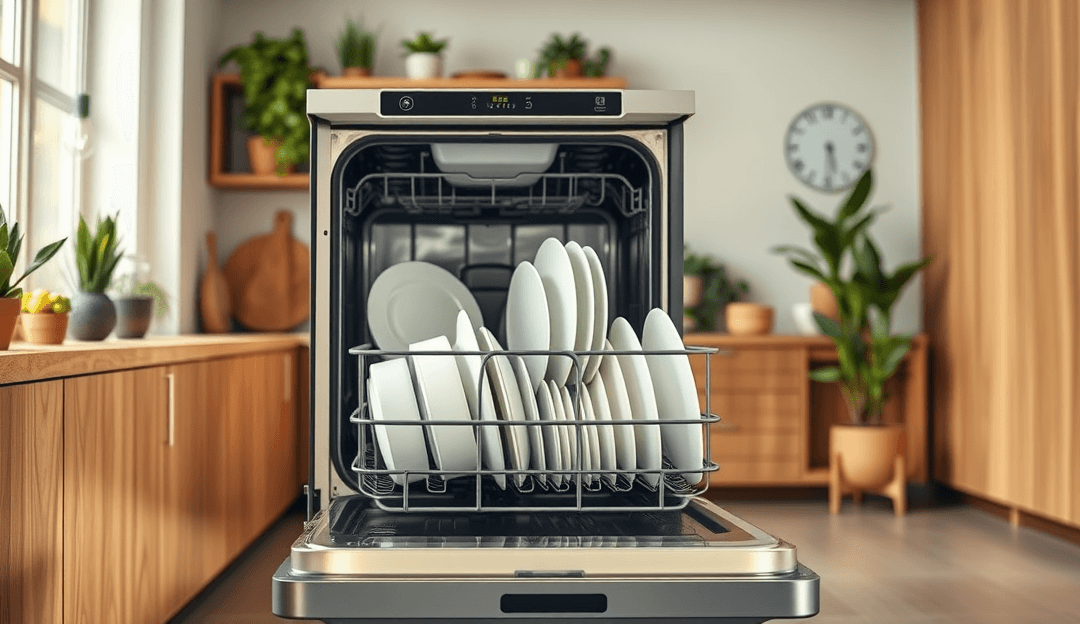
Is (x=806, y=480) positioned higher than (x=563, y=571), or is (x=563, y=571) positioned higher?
(x=563, y=571)

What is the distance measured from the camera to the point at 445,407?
115 cm

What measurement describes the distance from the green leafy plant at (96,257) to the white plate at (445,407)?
137 cm

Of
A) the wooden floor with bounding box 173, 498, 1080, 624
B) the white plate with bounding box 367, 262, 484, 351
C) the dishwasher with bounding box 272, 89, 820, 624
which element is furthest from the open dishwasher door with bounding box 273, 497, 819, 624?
the wooden floor with bounding box 173, 498, 1080, 624

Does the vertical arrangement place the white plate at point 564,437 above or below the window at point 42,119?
below

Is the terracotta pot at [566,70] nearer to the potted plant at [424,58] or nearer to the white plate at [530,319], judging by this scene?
the potted plant at [424,58]

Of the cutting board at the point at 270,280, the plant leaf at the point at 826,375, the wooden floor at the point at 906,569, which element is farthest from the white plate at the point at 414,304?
the cutting board at the point at 270,280

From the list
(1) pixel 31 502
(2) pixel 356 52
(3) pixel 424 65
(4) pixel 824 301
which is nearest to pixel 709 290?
(4) pixel 824 301

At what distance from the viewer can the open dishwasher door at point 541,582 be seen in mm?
935

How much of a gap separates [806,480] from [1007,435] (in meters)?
0.77

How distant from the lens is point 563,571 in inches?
37.7

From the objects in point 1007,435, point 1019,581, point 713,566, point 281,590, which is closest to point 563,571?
point 713,566

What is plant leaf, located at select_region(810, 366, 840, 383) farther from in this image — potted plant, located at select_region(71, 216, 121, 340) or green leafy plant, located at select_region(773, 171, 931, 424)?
potted plant, located at select_region(71, 216, 121, 340)

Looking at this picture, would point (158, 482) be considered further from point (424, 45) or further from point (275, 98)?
point (424, 45)

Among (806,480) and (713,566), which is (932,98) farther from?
(713,566)
